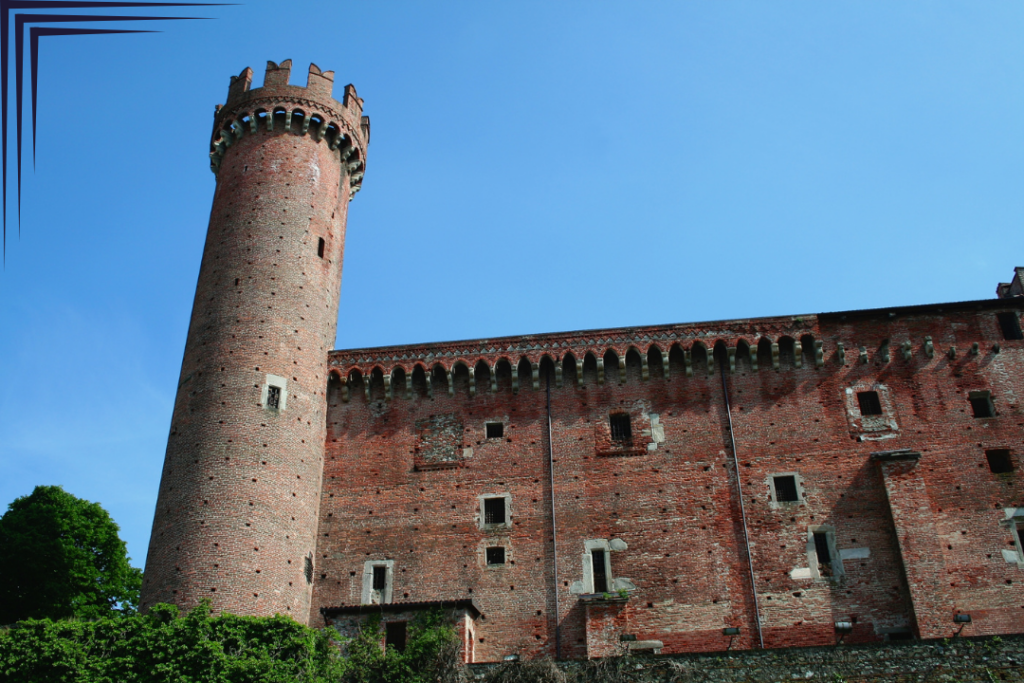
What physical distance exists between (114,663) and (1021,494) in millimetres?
20954

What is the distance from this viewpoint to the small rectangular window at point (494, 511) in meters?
24.0

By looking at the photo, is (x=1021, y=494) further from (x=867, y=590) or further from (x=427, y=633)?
(x=427, y=633)

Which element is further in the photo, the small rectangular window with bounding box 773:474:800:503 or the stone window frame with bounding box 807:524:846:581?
the small rectangular window with bounding box 773:474:800:503

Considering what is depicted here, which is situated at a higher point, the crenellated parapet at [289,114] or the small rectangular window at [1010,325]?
the crenellated parapet at [289,114]

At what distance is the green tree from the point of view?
27891 mm

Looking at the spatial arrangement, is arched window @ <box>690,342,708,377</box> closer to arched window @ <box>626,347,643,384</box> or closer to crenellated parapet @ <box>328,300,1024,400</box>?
crenellated parapet @ <box>328,300,1024,400</box>

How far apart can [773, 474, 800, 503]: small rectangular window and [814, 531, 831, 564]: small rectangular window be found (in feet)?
3.22

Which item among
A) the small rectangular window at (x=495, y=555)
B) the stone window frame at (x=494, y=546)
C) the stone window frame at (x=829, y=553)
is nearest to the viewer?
the stone window frame at (x=829, y=553)

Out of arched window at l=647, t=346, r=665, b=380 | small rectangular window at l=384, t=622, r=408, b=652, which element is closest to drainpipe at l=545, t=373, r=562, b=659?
arched window at l=647, t=346, r=665, b=380

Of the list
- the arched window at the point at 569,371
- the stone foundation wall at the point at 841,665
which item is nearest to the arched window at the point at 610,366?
the arched window at the point at 569,371

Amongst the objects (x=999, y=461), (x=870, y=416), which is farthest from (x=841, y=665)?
(x=999, y=461)

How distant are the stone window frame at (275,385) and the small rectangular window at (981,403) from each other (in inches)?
→ 701

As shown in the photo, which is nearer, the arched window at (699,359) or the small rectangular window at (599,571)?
the small rectangular window at (599,571)

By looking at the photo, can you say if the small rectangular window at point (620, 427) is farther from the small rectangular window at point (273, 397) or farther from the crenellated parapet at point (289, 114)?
the crenellated parapet at point (289, 114)
